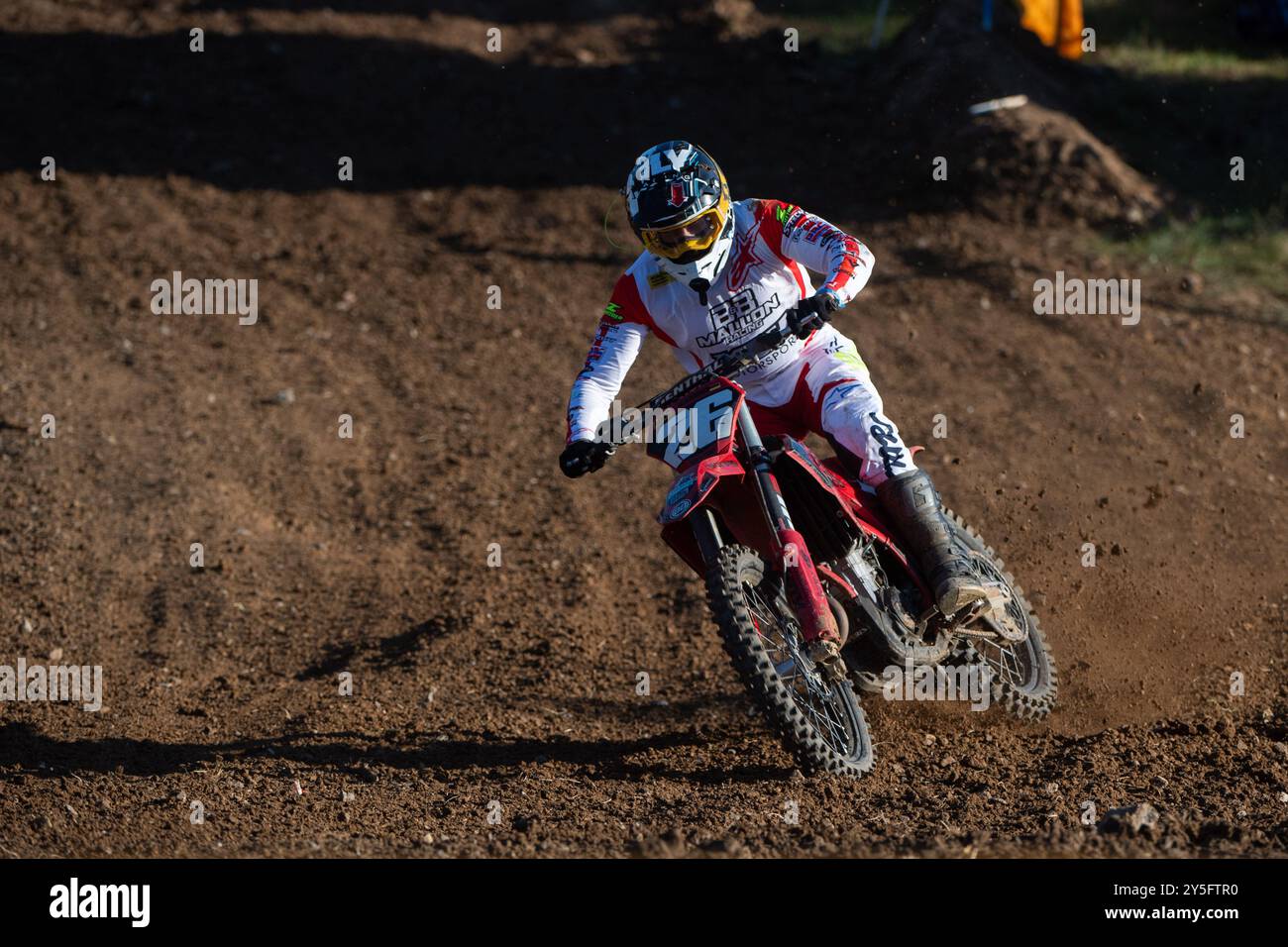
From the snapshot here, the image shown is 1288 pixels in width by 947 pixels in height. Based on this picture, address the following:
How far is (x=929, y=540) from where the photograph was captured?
552 centimetres

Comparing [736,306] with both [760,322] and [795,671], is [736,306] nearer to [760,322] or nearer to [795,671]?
[760,322]

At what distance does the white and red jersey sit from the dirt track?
1.64 m

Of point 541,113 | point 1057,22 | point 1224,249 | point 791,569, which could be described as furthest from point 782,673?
point 1057,22

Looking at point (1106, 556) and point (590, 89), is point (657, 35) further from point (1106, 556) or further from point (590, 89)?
point (1106, 556)

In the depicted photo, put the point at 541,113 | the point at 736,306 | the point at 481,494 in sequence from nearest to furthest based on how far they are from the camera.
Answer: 1. the point at 736,306
2. the point at 481,494
3. the point at 541,113

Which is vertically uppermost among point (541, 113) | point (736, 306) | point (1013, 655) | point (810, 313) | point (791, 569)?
point (541, 113)

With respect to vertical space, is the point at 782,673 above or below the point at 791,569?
below

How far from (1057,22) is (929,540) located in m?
12.7

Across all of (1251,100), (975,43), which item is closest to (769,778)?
(975,43)

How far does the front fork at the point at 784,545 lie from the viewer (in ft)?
16.8

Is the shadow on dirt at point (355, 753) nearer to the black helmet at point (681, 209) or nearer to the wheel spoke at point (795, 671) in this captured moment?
the wheel spoke at point (795, 671)

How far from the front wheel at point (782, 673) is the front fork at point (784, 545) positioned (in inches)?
4.1

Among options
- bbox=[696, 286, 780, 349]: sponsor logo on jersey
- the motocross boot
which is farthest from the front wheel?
bbox=[696, 286, 780, 349]: sponsor logo on jersey

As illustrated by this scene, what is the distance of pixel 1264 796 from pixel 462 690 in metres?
3.60
